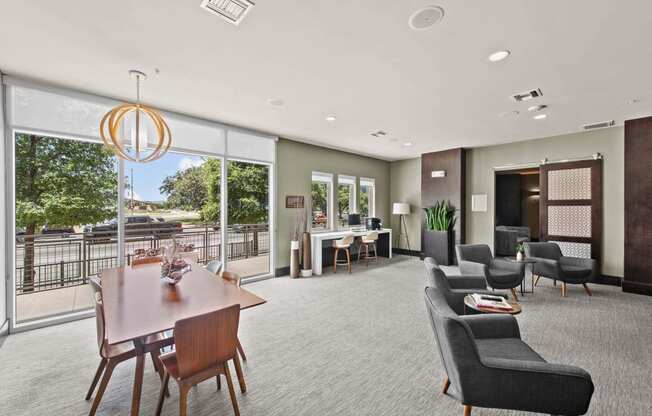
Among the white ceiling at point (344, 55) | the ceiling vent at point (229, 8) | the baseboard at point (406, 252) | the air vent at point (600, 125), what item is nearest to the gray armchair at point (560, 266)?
the air vent at point (600, 125)

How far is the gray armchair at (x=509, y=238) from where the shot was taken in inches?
292

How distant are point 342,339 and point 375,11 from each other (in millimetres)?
3068

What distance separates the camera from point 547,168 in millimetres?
5746

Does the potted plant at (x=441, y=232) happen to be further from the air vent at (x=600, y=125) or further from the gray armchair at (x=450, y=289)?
the gray armchair at (x=450, y=289)

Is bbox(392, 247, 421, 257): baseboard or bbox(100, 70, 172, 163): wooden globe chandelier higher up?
bbox(100, 70, 172, 163): wooden globe chandelier

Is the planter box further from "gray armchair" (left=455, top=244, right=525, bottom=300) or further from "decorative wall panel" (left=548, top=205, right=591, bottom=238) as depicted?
"gray armchair" (left=455, top=244, right=525, bottom=300)

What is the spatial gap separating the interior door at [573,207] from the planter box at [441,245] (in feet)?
6.03

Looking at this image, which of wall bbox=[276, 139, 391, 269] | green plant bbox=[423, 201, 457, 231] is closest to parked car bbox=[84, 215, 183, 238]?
wall bbox=[276, 139, 391, 269]

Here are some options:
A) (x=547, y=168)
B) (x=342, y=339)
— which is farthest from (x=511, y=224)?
(x=342, y=339)

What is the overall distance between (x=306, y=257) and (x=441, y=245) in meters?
3.54

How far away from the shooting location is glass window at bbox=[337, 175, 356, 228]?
291 inches

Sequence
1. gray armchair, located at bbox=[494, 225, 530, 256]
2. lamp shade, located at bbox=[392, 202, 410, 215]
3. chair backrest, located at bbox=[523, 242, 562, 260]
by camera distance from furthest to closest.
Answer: lamp shade, located at bbox=[392, 202, 410, 215], gray armchair, located at bbox=[494, 225, 530, 256], chair backrest, located at bbox=[523, 242, 562, 260]

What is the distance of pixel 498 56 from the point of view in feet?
8.67

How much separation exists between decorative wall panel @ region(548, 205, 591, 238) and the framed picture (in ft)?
17.1
